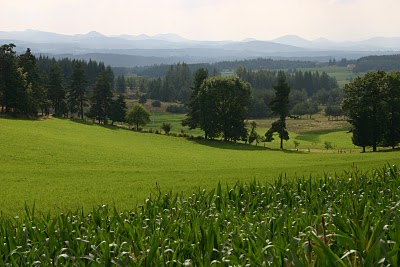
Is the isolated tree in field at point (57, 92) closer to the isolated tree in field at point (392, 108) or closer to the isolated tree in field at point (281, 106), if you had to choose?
the isolated tree in field at point (281, 106)

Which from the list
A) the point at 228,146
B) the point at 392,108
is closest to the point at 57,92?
A: the point at 228,146

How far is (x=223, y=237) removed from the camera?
7.92 metres

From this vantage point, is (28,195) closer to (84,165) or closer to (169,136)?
(84,165)

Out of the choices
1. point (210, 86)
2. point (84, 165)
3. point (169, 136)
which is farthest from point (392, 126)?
point (84, 165)

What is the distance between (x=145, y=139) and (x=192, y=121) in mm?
11250

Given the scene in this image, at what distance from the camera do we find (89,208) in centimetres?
1706

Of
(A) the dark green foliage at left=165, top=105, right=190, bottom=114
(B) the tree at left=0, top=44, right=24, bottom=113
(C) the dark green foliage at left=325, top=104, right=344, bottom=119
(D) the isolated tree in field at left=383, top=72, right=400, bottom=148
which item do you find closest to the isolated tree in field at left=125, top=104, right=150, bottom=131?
(B) the tree at left=0, top=44, right=24, bottom=113

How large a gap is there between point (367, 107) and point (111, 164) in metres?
36.1

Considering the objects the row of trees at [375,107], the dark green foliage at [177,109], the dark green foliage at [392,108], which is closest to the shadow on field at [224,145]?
the row of trees at [375,107]

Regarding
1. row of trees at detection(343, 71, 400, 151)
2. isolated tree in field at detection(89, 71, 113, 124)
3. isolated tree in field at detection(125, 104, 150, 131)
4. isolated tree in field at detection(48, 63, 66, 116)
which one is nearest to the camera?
row of trees at detection(343, 71, 400, 151)

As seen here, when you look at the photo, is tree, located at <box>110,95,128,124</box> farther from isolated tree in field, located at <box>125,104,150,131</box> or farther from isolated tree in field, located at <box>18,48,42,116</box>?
isolated tree in field, located at <box>18,48,42,116</box>

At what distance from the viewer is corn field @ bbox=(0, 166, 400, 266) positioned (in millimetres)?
5883

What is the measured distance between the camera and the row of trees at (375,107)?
5828cm

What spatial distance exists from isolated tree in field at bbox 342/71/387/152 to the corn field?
4904cm
